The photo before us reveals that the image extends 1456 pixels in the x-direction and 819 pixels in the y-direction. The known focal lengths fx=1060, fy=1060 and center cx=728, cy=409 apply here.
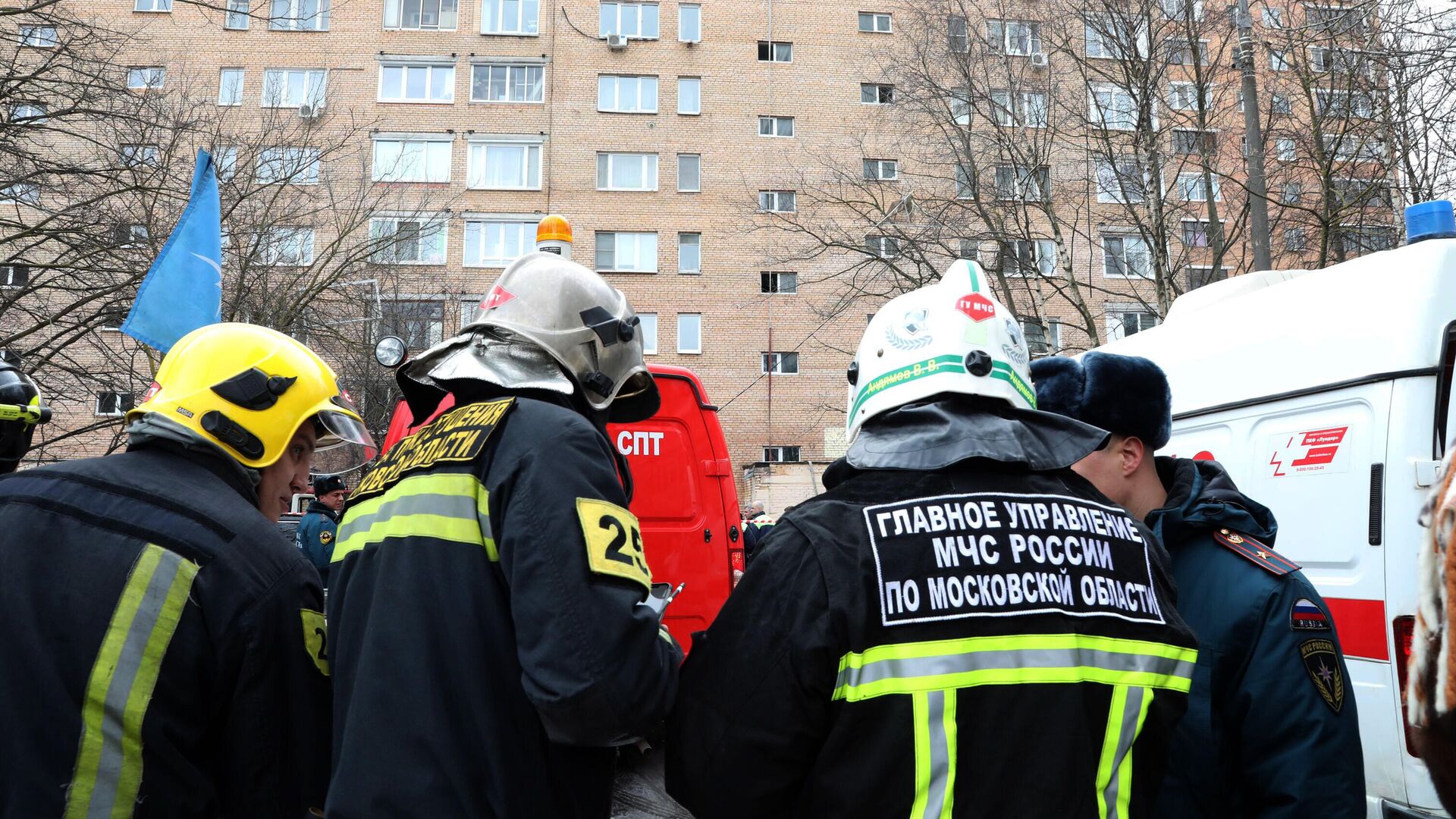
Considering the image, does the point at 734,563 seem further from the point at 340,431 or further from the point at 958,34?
the point at 958,34

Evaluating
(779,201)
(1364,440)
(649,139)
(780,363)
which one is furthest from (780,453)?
(1364,440)

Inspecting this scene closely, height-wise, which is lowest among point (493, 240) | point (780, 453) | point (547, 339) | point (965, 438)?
point (965, 438)

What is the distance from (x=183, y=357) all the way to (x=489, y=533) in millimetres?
1074

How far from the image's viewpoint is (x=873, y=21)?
113 feet

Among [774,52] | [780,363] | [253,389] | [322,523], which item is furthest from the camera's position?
[774,52]

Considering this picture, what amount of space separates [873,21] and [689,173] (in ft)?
26.0

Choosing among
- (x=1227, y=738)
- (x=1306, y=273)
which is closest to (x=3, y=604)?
(x=1227, y=738)

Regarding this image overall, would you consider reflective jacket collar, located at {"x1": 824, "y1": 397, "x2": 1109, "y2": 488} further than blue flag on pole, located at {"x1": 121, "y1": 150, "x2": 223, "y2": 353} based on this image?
No

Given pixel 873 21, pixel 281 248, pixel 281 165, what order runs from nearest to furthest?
pixel 281 165
pixel 281 248
pixel 873 21

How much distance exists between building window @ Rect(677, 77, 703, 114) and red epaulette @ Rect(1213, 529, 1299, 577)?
32847mm

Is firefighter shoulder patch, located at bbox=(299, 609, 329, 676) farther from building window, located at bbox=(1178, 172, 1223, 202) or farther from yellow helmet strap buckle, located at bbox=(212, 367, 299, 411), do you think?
building window, located at bbox=(1178, 172, 1223, 202)

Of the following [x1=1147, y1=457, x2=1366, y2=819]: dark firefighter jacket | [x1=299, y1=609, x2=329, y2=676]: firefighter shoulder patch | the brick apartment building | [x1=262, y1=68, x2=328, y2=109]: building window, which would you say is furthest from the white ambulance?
[x1=262, y1=68, x2=328, y2=109]: building window

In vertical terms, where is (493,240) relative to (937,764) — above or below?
above

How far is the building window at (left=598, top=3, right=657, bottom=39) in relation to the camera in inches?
1345
